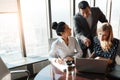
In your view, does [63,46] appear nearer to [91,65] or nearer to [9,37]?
[91,65]

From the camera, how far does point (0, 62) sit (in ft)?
6.39

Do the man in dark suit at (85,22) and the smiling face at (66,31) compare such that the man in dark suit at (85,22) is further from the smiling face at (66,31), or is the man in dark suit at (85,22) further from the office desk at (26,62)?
the office desk at (26,62)

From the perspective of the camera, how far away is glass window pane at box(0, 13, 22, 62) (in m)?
2.89

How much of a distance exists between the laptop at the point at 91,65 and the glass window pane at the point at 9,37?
1710 millimetres

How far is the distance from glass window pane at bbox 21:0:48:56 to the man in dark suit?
0.91m

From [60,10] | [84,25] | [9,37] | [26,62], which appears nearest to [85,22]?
[84,25]

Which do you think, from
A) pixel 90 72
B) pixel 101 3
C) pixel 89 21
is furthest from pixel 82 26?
pixel 101 3

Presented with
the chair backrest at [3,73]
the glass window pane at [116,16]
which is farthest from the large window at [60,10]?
the chair backrest at [3,73]

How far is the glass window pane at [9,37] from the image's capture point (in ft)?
9.47

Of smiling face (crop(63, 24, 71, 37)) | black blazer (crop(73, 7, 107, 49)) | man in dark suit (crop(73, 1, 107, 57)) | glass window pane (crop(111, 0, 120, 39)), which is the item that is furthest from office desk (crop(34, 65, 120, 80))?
glass window pane (crop(111, 0, 120, 39))

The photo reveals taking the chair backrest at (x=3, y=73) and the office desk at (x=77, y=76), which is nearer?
the office desk at (x=77, y=76)

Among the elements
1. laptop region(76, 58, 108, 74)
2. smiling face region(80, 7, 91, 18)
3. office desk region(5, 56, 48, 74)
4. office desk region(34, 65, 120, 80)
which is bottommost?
office desk region(5, 56, 48, 74)

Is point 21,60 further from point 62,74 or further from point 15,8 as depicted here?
point 62,74

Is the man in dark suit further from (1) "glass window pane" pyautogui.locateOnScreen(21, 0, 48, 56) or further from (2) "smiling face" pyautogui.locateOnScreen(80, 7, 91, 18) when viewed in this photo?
(1) "glass window pane" pyautogui.locateOnScreen(21, 0, 48, 56)
